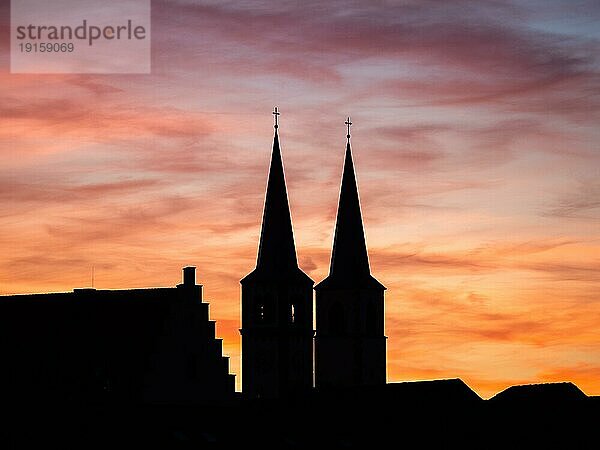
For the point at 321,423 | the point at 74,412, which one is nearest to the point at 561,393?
the point at 321,423

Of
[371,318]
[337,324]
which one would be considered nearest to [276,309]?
[337,324]

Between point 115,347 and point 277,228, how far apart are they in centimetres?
2601

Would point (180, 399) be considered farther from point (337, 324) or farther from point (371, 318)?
point (371, 318)

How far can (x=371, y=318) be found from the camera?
117312 mm

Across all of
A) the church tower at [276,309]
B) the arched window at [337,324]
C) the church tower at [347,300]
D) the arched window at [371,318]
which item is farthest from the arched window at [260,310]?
the arched window at [371,318]

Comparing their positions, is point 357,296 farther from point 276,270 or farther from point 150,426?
point 150,426

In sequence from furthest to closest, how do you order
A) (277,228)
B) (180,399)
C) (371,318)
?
1. (371,318)
2. (277,228)
3. (180,399)

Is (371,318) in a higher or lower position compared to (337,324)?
higher

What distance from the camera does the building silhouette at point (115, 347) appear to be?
86.1 m

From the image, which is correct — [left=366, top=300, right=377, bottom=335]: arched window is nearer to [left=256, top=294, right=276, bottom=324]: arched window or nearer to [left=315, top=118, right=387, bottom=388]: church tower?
[left=315, top=118, right=387, bottom=388]: church tower

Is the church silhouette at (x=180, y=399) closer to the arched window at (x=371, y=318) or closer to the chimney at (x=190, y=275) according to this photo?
the chimney at (x=190, y=275)

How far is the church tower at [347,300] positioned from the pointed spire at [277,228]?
3.92 m

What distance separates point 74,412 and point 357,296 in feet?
153

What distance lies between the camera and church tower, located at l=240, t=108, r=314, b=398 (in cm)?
11219
